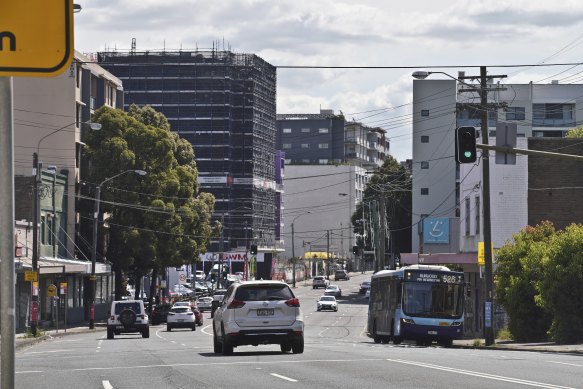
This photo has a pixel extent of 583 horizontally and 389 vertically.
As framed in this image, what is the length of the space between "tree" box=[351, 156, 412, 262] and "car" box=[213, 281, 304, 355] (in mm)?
91796

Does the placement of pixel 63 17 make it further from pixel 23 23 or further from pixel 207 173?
pixel 207 173

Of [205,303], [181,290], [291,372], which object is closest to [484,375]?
[291,372]

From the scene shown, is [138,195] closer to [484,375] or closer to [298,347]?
[298,347]

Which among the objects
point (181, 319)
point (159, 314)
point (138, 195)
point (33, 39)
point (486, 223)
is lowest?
point (159, 314)

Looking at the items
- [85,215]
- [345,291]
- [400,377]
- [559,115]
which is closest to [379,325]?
[400,377]

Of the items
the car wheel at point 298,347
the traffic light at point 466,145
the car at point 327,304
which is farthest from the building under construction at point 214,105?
the car wheel at point 298,347

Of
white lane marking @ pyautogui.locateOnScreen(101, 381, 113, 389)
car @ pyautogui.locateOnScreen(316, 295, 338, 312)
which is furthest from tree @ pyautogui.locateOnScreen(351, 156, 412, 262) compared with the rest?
white lane marking @ pyautogui.locateOnScreen(101, 381, 113, 389)

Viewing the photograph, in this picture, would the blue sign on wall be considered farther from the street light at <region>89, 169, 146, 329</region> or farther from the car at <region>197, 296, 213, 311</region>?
the street light at <region>89, 169, 146, 329</region>

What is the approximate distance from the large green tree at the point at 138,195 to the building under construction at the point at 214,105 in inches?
2949

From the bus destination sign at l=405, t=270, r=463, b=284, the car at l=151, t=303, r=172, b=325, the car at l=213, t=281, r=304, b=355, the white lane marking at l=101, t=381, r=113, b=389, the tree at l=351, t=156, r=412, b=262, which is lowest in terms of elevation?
the car at l=151, t=303, r=172, b=325

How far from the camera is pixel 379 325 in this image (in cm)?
4900

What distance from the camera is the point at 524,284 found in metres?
46.1

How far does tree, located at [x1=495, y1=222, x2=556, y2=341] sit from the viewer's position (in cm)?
4541

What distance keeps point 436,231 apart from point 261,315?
2302 inches
